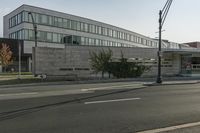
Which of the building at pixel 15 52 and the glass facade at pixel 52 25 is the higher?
the glass facade at pixel 52 25

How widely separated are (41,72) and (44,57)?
1737mm

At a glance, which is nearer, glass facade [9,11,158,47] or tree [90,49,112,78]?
tree [90,49,112,78]

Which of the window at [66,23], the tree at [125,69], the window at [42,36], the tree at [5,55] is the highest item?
the window at [66,23]

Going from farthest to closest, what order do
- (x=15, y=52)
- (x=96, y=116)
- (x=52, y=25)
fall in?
1. (x=52, y=25)
2. (x=15, y=52)
3. (x=96, y=116)

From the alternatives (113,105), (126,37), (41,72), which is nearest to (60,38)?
(126,37)

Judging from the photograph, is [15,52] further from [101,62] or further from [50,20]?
[101,62]

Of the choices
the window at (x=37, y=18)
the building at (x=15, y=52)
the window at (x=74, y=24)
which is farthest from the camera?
the window at (x=74, y=24)

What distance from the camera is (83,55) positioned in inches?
1348

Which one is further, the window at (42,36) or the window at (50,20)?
the window at (50,20)

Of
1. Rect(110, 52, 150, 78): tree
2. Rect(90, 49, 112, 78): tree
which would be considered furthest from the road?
Rect(110, 52, 150, 78): tree

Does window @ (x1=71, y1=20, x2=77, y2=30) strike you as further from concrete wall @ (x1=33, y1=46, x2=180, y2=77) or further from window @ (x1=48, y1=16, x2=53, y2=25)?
concrete wall @ (x1=33, y1=46, x2=180, y2=77)

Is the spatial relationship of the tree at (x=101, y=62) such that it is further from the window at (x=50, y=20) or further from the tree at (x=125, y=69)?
the window at (x=50, y=20)

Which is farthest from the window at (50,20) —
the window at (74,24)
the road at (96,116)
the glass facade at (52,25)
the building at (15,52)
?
the road at (96,116)

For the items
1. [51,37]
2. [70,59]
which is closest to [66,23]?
[51,37]
